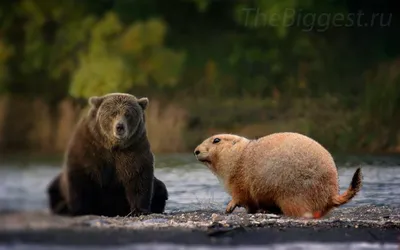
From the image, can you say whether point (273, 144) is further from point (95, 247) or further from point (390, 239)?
point (95, 247)

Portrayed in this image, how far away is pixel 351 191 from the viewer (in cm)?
355

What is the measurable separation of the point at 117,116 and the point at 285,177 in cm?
87

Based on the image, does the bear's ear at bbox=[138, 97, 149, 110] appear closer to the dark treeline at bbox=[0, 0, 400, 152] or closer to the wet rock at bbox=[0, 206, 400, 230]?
the dark treeline at bbox=[0, 0, 400, 152]

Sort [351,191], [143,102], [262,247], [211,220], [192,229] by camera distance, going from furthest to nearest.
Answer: [143,102] < [351,191] < [211,220] < [192,229] < [262,247]

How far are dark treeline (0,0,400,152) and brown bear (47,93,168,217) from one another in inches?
4.3

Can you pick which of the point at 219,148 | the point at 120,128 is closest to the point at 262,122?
the point at 219,148

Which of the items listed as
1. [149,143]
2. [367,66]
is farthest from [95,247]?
[367,66]

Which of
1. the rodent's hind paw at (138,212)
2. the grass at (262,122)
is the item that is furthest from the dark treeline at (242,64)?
the rodent's hind paw at (138,212)

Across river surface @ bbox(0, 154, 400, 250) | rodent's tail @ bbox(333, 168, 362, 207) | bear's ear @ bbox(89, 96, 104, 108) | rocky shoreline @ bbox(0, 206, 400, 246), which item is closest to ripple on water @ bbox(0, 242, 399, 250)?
rocky shoreline @ bbox(0, 206, 400, 246)

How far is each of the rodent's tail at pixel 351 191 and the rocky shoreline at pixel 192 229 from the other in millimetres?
108

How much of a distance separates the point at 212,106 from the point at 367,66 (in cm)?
82

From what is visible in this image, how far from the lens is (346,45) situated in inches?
147

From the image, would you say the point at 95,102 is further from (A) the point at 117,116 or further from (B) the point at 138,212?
(B) the point at 138,212

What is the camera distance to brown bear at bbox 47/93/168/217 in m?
3.54
